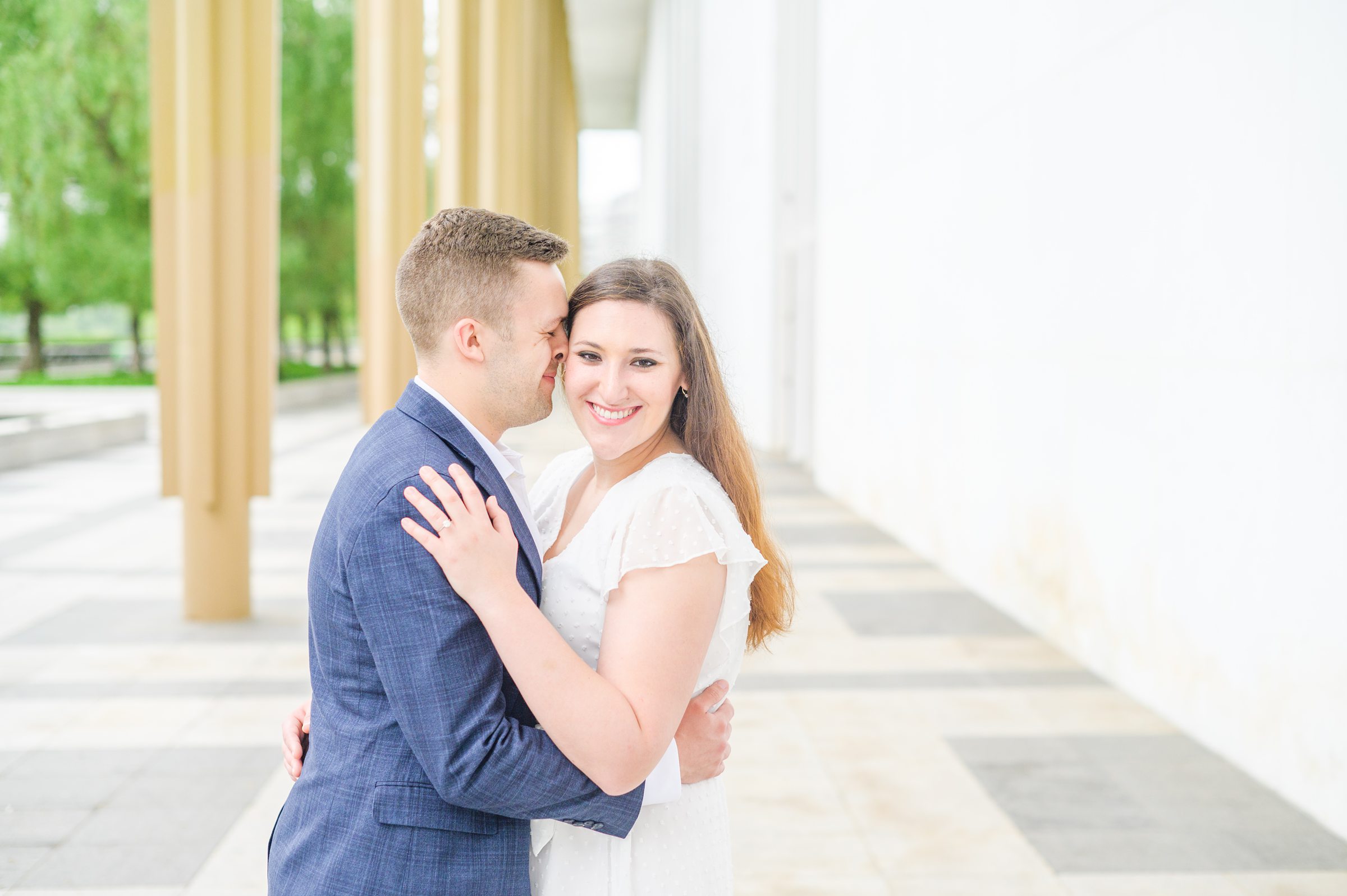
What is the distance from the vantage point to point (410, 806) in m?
1.55

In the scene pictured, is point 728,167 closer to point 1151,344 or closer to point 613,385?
point 1151,344

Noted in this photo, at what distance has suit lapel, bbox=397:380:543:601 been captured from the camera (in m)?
1.62

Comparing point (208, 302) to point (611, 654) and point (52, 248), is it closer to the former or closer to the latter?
point (611, 654)

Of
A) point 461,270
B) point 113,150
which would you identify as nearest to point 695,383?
point 461,270

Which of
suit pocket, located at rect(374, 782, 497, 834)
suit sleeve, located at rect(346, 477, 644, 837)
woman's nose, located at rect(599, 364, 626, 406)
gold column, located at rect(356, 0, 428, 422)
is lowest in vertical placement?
suit pocket, located at rect(374, 782, 497, 834)

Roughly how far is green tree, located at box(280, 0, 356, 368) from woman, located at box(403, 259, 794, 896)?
2383 centimetres

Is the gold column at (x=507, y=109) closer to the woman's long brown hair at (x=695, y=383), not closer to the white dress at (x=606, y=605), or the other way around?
the woman's long brown hair at (x=695, y=383)

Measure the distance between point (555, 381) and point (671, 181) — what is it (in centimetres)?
2789

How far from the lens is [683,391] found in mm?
1872

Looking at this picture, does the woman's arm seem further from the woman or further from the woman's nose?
the woman's nose

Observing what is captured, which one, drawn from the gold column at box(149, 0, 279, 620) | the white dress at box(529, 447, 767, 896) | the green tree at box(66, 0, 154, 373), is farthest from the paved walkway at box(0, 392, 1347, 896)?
the green tree at box(66, 0, 154, 373)

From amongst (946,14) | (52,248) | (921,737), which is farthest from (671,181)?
(921,737)

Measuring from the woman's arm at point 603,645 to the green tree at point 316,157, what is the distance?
2409 cm

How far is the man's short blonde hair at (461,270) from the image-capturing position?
5.36 feet
